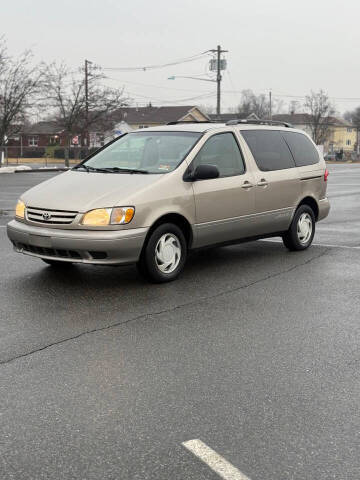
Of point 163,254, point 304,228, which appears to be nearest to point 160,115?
point 304,228

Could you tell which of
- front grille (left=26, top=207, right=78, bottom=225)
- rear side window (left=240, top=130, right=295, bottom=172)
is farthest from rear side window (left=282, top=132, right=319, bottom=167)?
front grille (left=26, top=207, right=78, bottom=225)

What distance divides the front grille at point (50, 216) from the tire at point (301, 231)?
355cm

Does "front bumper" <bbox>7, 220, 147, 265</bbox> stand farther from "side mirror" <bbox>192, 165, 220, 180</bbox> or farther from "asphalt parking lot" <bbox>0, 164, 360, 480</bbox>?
"side mirror" <bbox>192, 165, 220, 180</bbox>

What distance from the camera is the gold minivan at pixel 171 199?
21.3 ft

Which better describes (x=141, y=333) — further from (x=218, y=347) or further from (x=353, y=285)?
(x=353, y=285)

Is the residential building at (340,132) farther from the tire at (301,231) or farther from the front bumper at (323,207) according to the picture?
the tire at (301,231)

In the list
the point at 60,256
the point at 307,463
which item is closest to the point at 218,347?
the point at 307,463

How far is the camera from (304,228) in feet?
29.9

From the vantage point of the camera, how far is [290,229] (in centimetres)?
885

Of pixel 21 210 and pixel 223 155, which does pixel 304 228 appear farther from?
pixel 21 210

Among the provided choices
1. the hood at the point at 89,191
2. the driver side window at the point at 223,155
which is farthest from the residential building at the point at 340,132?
the hood at the point at 89,191

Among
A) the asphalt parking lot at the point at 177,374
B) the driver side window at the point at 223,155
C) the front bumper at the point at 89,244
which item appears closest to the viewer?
the asphalt parking lot at the point at 177,374

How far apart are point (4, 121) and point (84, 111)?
10.5m

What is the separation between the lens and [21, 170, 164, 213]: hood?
6.52 m
